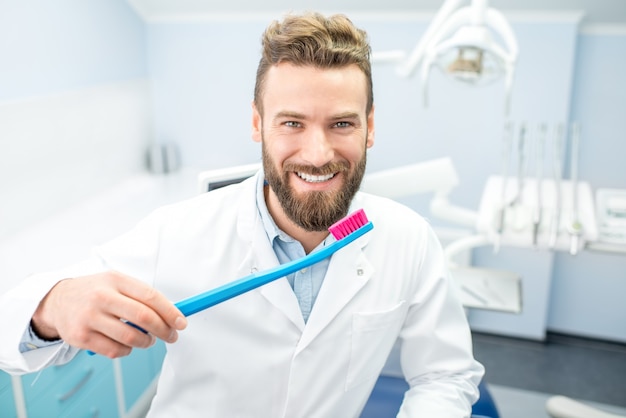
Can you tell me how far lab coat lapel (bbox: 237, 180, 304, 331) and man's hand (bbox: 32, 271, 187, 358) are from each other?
0.99 ft

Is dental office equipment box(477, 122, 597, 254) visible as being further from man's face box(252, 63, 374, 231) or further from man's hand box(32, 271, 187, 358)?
man's hand box(32, 271, 187, 358)

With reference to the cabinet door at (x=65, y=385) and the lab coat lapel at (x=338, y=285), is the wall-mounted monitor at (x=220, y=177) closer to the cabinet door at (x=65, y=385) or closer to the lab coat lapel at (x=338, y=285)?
the lab coat lapel at (x=338, y=285)

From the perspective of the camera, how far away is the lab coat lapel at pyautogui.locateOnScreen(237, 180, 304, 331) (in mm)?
1109

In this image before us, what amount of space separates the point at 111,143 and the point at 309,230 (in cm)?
182

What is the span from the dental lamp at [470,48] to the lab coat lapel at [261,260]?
72 cm

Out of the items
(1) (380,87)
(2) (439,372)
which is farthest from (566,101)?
(2) (439,372)

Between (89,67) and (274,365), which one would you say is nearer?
(274,365)

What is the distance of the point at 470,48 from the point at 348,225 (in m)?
0.77

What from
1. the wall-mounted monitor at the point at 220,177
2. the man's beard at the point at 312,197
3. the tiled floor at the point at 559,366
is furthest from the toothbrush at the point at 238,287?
the tiled floor at the point at 559,366

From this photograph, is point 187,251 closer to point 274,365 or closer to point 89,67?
point 274,365

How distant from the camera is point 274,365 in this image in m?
1.12

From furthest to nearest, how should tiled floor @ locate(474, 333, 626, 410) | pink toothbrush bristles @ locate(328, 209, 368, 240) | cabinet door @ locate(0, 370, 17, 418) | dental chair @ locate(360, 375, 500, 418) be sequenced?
tiled floor @ locate(474, 333, 626, 410) < cabinet door @ locate(0, 370, 17, 418) < dental chair @ locate(360, 375, 500, 418) < pink toothbrush bristles @ locate(328, 209, 368, 240)

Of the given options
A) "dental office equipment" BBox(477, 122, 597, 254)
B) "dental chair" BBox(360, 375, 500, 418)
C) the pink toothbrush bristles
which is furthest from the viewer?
"dental office equipment" BBox(477, 122, 597, 254)

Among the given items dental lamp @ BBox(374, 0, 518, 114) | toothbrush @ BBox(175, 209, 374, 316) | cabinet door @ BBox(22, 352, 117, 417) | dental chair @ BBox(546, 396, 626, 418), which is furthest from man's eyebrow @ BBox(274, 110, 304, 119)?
cabinet door @ BBox(22, 352, 117, 417)
